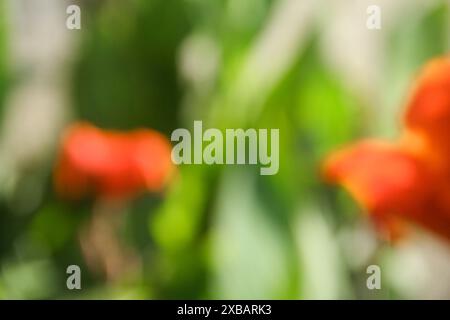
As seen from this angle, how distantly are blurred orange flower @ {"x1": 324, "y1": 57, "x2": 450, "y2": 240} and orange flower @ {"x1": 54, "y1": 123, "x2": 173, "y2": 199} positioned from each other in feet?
0.56

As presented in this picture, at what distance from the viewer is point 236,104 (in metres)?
0.66

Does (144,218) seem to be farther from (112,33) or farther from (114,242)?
(112,33)

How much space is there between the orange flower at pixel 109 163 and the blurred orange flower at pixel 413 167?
170mm

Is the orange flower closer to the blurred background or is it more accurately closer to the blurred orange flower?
the blurred background

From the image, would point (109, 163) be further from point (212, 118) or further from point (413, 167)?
point (413, 167)

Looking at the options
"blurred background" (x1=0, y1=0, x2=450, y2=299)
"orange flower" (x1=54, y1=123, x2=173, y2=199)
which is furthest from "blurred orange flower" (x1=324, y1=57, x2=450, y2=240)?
"orange flower" (x1=54, y1=123, x2=173, y2=199)

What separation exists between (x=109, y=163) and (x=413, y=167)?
0.95ft

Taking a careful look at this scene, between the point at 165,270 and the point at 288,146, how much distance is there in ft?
0.57

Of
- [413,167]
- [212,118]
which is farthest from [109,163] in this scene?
[413,167]

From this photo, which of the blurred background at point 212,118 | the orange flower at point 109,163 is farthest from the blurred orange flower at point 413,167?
the orange flower at point 109,163

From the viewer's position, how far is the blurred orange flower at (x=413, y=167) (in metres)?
0.62

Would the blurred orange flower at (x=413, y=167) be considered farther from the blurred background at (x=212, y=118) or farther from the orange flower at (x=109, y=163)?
the orange flower at (x=109, y=163)
